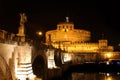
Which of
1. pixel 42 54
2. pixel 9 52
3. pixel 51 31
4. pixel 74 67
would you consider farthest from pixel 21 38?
pixel 51 31

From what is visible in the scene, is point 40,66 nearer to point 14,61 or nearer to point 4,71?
point 14,61

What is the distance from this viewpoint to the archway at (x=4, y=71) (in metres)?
18.4

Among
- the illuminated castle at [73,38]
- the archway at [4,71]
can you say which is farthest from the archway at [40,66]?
the illuminated castle at [73,38]

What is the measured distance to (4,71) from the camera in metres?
18.9

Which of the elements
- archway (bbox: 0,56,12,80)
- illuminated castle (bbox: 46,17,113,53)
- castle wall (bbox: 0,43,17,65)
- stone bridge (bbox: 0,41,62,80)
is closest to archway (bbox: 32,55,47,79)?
stone bridge (bbox: 0,41,62,80)

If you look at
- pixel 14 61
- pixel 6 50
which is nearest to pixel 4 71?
pixel 6 50

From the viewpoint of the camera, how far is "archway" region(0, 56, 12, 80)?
18.4 m

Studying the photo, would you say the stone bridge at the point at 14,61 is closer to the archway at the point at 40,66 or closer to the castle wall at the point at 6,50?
the castle wall at the point at 6,50

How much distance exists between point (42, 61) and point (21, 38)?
1218 centimetres

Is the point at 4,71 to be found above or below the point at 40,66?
above

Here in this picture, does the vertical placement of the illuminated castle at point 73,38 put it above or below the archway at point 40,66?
above

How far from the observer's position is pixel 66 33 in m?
112

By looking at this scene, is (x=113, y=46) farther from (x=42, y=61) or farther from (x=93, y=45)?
(x=42, y=61)

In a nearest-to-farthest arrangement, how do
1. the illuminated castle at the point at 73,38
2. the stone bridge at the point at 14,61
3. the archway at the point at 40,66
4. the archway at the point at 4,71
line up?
the archway at the point at 4,71 < the stone bridge at the point at 14,61 < the archway at the point at 40,66 < the illuminated castle at the point at 73,38
